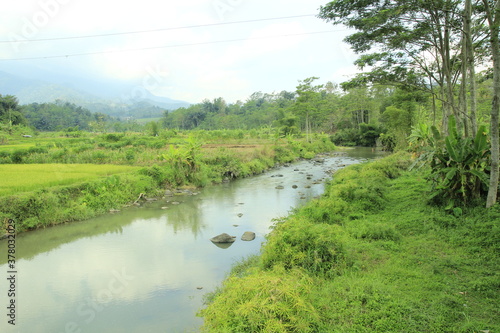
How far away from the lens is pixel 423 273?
4.79m

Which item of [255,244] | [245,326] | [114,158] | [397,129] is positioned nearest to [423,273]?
[245,326]

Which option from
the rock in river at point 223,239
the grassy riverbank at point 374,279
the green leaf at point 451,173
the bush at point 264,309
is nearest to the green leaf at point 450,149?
the green leaf at point 451,173

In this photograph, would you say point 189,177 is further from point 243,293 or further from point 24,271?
point 243,293

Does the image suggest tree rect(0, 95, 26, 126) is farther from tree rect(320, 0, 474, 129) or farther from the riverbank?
tree rect(320, 0, 474, 129)

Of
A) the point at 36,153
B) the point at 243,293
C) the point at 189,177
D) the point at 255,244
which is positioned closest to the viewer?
the point at 243,293

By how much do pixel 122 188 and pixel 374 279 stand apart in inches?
434

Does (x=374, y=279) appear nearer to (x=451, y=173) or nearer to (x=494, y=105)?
(x=451, y=173)

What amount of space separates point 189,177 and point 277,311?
1330cm

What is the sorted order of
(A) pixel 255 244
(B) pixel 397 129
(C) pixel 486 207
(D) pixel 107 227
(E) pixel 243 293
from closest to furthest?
(E) pixel 243 293
(C) pixel 486 207
(A) pixel 255 244
(D) pixel 107 227
(B) pixel 397 129

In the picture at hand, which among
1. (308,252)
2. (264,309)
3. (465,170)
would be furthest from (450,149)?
(264,309)

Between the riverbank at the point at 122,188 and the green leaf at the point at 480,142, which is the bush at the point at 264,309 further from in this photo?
the riverbank at the point at 122,188

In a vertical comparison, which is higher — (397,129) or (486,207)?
(397,129)

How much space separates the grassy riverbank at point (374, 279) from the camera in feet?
12.0

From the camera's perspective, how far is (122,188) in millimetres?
12852
